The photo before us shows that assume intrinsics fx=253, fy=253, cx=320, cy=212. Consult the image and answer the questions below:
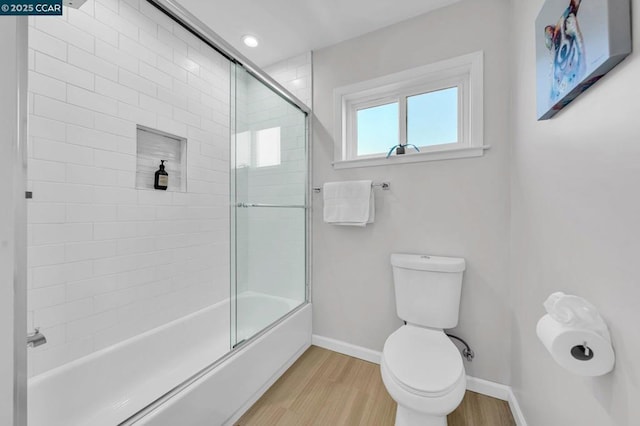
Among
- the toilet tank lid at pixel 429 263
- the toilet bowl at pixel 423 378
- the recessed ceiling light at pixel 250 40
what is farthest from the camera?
the recessed ceiling light at pixel 250 40

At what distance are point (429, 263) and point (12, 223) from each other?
1.66m

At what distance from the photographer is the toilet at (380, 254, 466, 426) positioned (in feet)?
3.25

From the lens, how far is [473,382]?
153 cm

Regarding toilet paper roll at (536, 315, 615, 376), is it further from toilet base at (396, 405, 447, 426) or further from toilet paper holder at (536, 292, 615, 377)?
toilet base at (396, 405, 447, 426)

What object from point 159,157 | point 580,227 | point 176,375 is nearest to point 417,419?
point 580,227

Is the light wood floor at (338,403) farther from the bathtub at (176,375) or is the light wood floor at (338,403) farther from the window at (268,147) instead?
the window at (268,147)

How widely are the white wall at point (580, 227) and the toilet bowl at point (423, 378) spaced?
0.33 meters

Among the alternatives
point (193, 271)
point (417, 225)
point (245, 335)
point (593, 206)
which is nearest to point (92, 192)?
point (193, 271)

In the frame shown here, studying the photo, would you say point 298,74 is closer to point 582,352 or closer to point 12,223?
point 12,223

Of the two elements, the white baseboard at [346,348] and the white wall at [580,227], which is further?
the white baseboard at [346,348]

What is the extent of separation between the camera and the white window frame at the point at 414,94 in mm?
1529

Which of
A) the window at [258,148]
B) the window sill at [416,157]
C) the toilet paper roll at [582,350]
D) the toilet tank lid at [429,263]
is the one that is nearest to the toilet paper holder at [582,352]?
the toilet paper roll at [582,350]

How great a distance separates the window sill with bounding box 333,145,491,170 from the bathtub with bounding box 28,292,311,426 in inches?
43.5

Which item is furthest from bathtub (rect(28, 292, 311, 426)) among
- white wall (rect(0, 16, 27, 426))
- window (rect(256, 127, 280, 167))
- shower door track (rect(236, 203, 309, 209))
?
window (rect(256, 127, 280, 167))
